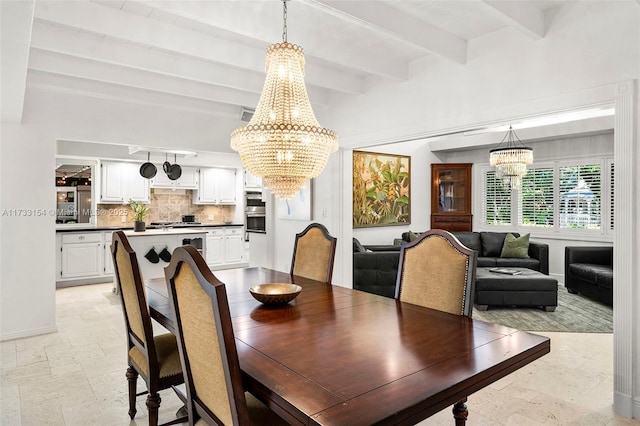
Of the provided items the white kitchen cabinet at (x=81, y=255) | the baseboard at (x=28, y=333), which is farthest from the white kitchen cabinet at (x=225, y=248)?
the baseboard at (x=28, y=333)

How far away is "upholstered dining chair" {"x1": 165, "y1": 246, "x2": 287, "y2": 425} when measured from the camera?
1.22 m

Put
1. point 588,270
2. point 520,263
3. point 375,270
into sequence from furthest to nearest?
point 520,263 < point 588,270 < point 375,270

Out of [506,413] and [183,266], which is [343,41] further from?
[506,413]

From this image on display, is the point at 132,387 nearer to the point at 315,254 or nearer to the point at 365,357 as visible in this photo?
the point at 315,254

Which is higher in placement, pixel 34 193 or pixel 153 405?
pixel 34 193

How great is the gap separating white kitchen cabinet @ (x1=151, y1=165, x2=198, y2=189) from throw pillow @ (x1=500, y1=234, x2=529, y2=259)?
5.84 metres

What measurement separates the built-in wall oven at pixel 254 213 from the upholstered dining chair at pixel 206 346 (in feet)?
15.8

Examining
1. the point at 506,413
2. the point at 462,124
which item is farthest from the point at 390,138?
the point at 506,413

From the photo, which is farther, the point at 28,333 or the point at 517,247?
the point at 517,247

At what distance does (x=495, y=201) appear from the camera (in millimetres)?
7602

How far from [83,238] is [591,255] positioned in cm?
761

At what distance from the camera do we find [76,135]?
13.8 ft

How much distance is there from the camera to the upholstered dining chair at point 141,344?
2002 mm

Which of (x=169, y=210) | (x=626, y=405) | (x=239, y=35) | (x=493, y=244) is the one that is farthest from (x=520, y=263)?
(x=169, y=210)
